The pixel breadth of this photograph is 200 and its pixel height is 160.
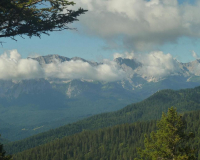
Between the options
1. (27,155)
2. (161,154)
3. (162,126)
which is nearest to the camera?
(161,154)

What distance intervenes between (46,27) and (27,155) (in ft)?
618

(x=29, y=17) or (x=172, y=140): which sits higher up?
(x=29, y=17)

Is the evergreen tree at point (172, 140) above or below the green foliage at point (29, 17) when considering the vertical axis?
below

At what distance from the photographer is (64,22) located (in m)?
20.7

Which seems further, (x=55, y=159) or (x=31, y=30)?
(x=55, y=159)

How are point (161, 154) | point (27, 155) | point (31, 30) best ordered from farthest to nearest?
point (27, 155), point (161, 154), point (31, 30)

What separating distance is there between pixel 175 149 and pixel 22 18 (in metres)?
23.7

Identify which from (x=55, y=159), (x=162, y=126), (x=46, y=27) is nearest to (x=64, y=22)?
(x=46, y=27)

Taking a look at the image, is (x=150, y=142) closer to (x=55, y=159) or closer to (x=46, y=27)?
(x=46, y=27)

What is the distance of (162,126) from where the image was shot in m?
29.9

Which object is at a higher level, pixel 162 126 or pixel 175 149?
pixel 162 126

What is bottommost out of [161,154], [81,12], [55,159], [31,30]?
[55,159]

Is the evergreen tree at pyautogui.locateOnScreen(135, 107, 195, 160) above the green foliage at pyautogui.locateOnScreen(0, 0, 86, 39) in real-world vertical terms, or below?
below

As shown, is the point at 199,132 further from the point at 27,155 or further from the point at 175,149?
the point at 175,149
